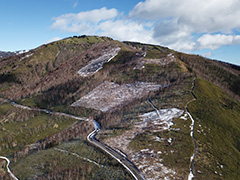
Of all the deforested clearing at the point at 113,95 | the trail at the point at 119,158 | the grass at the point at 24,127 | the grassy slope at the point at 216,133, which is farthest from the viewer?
the deforested clearing at the point at 113,95

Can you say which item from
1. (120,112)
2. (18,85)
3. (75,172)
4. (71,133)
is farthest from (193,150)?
(18,85)

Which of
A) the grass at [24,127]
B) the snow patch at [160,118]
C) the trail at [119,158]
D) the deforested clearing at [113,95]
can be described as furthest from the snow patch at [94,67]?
the trail at [119,158]

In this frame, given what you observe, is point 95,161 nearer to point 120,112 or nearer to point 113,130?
point 113,130

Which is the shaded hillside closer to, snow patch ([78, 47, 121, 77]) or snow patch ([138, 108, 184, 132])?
snow patch ([138, 108, 184, 132])

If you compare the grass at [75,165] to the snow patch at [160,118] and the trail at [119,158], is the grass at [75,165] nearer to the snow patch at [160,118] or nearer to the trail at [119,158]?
the trail at [119,158]

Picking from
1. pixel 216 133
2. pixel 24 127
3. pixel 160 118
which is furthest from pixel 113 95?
pixel 216 133

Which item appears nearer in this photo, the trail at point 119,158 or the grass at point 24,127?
the trail at point 119,158

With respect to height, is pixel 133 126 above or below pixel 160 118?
below

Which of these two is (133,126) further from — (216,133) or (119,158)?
(216,133)
